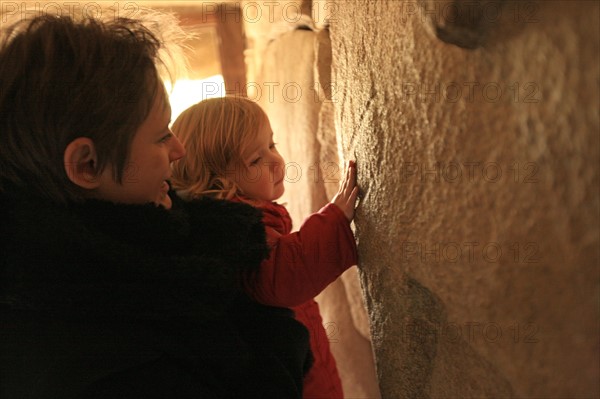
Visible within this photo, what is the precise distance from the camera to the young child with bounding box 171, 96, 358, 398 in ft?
3.07

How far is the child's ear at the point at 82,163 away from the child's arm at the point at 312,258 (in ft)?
0.95

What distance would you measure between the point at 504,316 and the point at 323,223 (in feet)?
1.14

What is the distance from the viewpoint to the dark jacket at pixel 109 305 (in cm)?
75

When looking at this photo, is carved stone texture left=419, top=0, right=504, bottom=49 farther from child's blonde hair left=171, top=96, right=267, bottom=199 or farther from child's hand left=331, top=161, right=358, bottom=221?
child's blonde hair left=171, top=96, right=267, bottom=199

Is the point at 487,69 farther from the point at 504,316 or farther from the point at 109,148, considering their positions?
the point at 109,148

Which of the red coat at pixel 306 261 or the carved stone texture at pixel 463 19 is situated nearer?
the carved stone texture at pixel 463 19

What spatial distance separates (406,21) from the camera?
73 cm

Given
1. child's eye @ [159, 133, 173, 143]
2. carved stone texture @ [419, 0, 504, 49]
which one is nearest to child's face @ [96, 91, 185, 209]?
child's eye @ [159, 133, 173, 143]

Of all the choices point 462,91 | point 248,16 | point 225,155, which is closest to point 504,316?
point 462,91

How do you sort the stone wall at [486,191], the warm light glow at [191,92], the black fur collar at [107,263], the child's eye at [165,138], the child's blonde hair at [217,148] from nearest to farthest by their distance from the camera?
the stone wall at [486,191] → the black fur collar at [107,263] → the child's eye at [165,138] → the child's blonde hair at [217,148] → the warm light glow at [191,92]

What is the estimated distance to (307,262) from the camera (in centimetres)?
92

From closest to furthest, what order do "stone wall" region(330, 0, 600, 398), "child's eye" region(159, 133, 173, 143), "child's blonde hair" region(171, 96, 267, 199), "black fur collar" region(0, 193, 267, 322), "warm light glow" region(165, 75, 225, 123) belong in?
"stone wall" region(330, 0, 600, 398) < "black fur collar" region(0, 193, 267, 322) < "child's eye" region(159, 133, 173, 143) < "child's blonde hair" region(171, 96, 267, 199) < "warm light glow" region(165, 75, 225, 123)

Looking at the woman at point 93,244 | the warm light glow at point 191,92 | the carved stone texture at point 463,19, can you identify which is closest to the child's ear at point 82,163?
the woman at point 93,244

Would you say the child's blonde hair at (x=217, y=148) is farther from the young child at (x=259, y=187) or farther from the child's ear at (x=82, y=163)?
the child's ear at (x=82, y=163)
